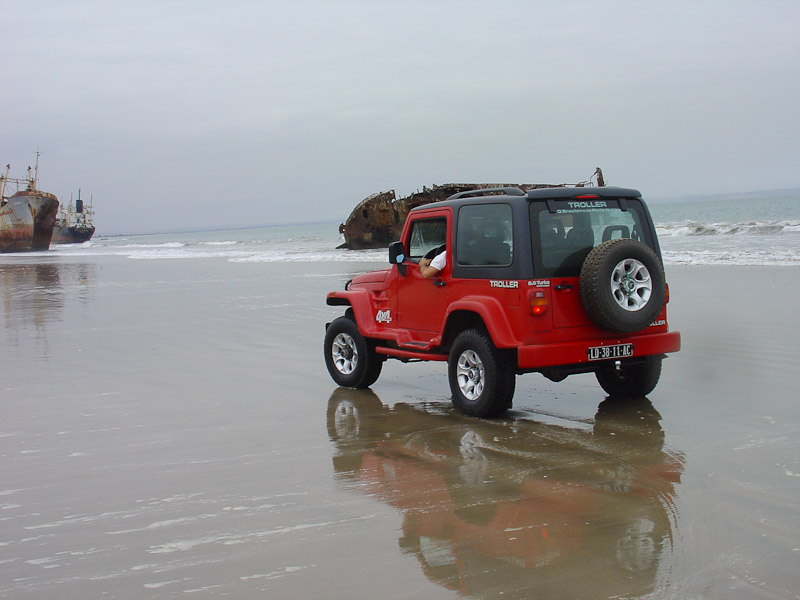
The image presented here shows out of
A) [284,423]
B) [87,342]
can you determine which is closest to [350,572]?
[284,423]

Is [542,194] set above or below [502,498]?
above

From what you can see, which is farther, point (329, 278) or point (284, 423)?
point (329, 278)

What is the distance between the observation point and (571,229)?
268 inches

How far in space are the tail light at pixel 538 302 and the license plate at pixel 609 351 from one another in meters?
0.50

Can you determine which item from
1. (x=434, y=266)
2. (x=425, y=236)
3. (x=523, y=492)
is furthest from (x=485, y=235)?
(x=523, y=492)

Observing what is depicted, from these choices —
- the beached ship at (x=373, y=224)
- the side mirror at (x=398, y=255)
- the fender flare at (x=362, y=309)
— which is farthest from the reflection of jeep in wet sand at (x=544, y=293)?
the beached ship at (x=373, y=224)

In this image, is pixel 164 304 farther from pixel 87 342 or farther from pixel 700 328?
pixel 700 328

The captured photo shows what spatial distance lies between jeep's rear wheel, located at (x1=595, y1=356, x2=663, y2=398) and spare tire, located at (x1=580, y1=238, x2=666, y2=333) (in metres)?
0.62

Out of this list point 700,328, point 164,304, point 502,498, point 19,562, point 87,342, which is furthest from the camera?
point 164,304

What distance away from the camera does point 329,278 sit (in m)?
23.8

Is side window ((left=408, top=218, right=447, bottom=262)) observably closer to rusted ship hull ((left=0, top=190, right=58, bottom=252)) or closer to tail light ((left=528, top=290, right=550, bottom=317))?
tail light ((left=528, top=290, right=550, bottom=317))

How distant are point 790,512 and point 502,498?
155 centimetres

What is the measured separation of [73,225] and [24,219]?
39094 mm

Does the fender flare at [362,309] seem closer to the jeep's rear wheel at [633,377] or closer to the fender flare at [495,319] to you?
the fender flare at [495,319]
